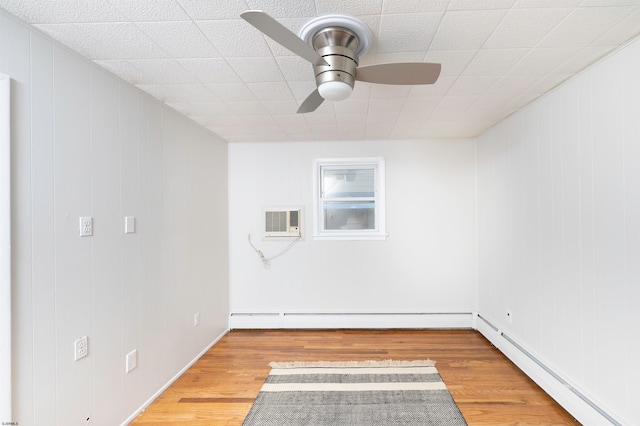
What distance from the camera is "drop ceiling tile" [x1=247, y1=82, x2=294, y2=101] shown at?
7.18 ft

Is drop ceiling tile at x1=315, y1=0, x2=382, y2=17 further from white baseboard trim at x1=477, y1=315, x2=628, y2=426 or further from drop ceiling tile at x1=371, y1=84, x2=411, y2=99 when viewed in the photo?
white baseboard trim at x1=477, y1=315, x2=628, y2=426

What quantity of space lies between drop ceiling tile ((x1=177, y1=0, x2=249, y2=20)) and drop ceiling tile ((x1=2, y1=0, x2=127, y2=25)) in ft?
1.07

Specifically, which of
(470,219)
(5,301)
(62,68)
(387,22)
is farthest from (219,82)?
(470,219)

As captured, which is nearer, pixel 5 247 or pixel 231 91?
pixel 5 247

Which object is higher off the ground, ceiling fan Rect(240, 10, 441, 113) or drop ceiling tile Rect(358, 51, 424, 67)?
drop ceiling tile Rect(358, 51, 424, 67)

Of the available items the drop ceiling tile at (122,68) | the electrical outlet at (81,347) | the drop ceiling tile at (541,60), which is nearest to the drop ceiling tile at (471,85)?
the drop ceiling tile at (541,60)

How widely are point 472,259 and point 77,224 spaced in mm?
3755

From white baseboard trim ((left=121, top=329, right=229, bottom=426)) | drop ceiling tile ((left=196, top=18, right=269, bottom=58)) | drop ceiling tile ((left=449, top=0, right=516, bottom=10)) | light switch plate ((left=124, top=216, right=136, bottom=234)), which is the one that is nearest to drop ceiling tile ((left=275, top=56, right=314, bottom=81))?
drop ceiling tile ((left=196, top=18, right=269, bottom=58))

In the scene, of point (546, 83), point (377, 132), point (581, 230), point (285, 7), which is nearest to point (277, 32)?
point (285, 7)

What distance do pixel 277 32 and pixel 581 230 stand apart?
2.19m

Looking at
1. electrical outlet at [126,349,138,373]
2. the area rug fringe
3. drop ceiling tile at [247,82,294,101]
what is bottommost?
the area rug fringe

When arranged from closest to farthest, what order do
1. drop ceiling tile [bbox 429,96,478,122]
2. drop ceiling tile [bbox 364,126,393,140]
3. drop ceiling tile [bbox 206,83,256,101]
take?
drop ceiling tile [bbox 206,83,256,101]
drop ceiling tile [bbox 429,96,478,122]
drop ceiling tile [bbox 364,126,393,140]

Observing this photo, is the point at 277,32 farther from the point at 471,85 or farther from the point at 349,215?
the point at 349,215

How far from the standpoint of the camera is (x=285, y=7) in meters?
1.37
